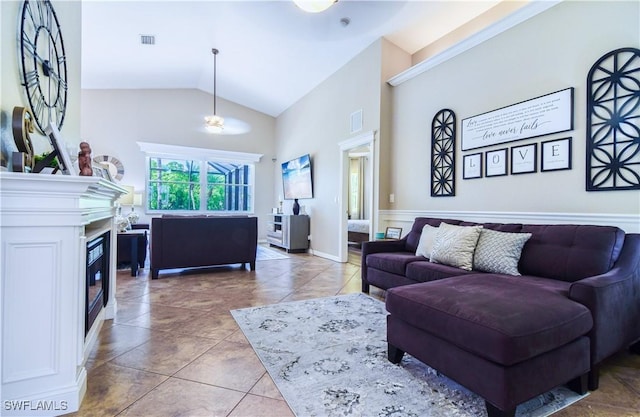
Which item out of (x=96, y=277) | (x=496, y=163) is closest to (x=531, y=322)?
(x=496, y=163)

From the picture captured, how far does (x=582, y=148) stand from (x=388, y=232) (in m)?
2.40

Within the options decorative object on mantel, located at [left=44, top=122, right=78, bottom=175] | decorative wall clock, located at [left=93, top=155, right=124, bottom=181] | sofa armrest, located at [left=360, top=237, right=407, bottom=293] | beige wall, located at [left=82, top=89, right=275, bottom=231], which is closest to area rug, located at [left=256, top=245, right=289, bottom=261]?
beige wall, located at [left=82, top=89, right=275, bottom=231]

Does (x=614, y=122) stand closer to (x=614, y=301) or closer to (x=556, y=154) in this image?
(x=556, y=154)

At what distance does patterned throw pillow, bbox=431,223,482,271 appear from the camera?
103 inches

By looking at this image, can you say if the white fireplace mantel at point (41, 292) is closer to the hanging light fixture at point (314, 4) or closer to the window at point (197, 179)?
the hanging light fixture at point (314, 4)

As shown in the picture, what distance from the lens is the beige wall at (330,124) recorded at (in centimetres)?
479

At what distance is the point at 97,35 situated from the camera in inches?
179

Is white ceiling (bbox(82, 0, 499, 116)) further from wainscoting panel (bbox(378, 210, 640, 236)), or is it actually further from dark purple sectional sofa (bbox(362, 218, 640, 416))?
dark purple sectional sofa (bbox(362, 218, 640, 416))

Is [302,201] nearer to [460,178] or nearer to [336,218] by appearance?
[336,218]

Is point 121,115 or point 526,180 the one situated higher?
point 121,115

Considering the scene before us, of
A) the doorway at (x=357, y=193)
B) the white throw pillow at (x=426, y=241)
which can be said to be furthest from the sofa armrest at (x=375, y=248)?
the doorway at (x=357, y=193)

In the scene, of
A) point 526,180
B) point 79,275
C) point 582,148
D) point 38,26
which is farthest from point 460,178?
point 38,26

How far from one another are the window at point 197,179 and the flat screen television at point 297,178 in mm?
1205

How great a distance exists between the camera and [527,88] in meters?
3.00
